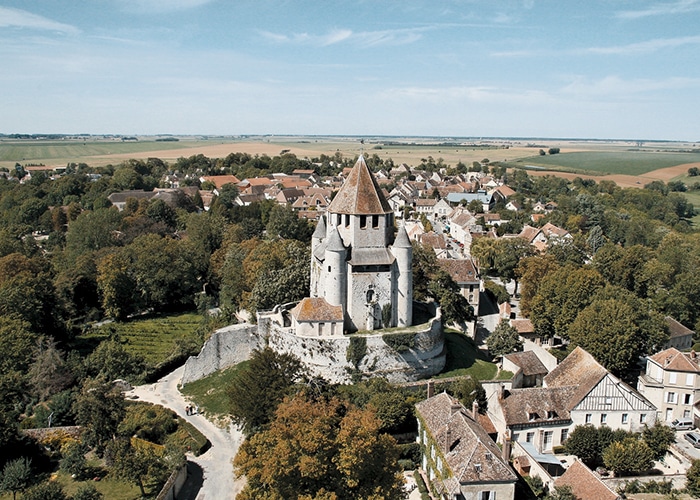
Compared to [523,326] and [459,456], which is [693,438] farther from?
[459,456]

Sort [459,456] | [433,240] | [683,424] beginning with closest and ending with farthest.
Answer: [459,456], [683,424], [433,240]

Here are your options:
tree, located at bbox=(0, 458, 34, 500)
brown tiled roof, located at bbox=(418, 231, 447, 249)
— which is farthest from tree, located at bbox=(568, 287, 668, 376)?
tree, located at bbox=(0, 458, 34, 500)

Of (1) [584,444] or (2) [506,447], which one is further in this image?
(1) [584,444]

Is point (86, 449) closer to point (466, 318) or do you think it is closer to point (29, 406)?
point (29, 406)

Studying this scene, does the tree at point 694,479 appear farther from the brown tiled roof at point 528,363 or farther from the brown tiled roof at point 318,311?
the brown tiled roof at point 318,311

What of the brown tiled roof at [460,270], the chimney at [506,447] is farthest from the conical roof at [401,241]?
the brown tiled roof at [460,270]

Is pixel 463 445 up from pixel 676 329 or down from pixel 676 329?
up

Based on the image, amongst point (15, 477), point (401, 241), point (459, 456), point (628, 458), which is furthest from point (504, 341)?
point (15, 477)
